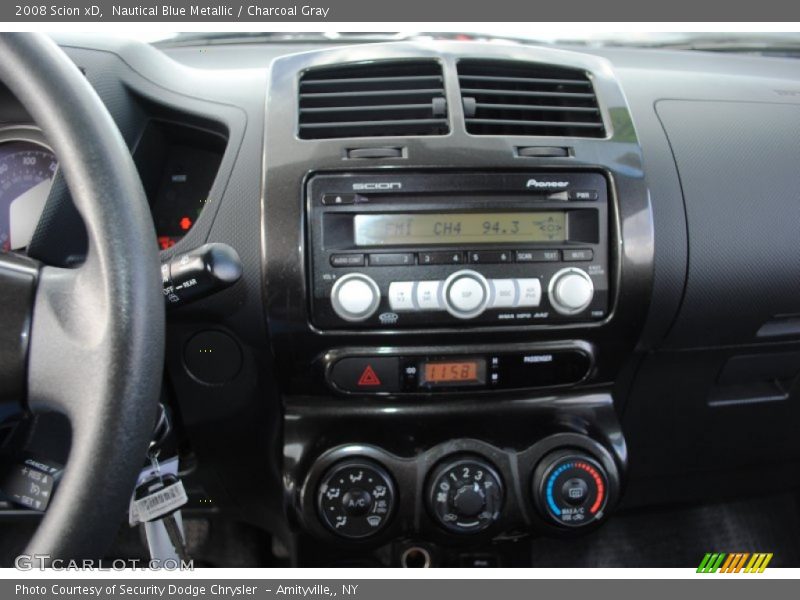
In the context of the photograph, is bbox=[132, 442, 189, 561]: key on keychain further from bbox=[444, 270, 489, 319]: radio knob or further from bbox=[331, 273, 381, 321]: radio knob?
bbox=[444, 270, 489, 319]: radio knob

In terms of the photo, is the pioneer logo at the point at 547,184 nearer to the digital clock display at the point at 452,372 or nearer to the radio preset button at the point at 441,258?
the radio preset button at the point at 441,258

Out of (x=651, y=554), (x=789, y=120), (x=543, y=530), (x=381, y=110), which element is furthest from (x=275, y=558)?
(x=789, y=120)

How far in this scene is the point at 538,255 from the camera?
116 centimetres

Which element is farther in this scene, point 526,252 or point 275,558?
point 275,558

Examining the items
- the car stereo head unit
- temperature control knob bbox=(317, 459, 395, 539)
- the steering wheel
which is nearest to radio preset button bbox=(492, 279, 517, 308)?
the car stereo head unit

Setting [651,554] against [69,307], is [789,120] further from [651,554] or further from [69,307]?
[69,307]

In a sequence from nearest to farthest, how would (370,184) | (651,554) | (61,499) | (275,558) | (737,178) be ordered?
1. (61,499)
2. (370,184)
3. (737,178)
4. (275,558)
5. (651,554)

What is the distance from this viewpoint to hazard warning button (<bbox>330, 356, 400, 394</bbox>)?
120 cm

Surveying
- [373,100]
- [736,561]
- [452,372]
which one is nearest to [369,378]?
[452,372]

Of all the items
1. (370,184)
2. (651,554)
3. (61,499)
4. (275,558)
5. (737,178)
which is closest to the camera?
(61,499)

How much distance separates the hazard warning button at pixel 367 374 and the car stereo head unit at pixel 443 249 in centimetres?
7

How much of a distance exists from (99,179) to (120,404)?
0.75 ft

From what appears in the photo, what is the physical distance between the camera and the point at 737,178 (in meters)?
1.27

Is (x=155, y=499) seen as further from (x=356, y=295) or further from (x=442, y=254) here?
(x=442, y=254)
